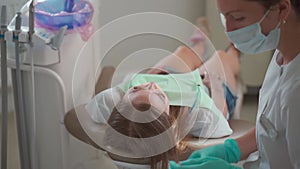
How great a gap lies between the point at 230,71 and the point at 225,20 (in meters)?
1.22

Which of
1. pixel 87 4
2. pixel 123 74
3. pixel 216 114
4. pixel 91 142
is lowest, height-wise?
pixel 91 142

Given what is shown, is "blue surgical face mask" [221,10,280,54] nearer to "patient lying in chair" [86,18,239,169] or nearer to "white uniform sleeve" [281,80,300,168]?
"white uniform sleeve" [281,80,300,168]

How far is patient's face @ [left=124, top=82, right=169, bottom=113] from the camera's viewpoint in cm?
141

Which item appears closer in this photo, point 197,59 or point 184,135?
point 184,135

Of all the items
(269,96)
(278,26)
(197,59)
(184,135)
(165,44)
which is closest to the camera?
(278,26)

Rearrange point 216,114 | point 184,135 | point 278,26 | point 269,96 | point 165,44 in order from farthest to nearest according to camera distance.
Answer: point 216,114 → point 165,44 → point 184,135 → point 269,96 → point 278,26

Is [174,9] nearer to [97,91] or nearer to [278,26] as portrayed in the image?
[97,91]

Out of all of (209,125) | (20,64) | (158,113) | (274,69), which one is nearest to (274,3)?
(274,69)

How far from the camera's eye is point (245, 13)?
1.21 m

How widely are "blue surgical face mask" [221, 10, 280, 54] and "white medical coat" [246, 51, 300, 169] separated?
7 cm

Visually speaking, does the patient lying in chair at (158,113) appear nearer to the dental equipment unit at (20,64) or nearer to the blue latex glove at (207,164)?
the blue latex glove at (207,164)

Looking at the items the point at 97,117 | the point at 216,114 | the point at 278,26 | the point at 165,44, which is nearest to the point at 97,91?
the point at 97,117

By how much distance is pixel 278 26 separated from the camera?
122 centimetres

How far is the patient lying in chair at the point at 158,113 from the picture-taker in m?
1.38
